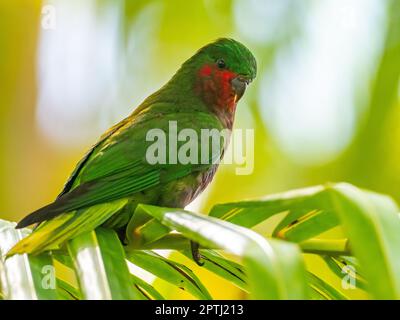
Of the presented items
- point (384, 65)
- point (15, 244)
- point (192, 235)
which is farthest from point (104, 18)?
point (192, 235)

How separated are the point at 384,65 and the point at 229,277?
2373mm

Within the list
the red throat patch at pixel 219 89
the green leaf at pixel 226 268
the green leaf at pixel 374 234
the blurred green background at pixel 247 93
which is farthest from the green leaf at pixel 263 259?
the blurred green background at pixel 247 93

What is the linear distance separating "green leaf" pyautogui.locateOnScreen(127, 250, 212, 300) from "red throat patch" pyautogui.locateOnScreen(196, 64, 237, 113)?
961 millimetres

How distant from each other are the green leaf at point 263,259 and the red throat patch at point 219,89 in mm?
1362

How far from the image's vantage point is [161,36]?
3.93 metres

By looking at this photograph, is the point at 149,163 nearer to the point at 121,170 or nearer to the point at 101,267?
the point at 121,170

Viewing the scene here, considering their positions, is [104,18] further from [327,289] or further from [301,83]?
[327,289]

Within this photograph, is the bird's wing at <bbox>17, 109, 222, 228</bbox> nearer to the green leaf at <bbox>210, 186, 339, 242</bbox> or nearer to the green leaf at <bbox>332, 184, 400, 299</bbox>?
the green leaf at <bbox>210, 186, 339, 242</bbox>

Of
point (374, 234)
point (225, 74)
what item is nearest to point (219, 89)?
point (225, 74)

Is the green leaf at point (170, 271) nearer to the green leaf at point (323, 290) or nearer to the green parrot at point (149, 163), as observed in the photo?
the green parrot at point (149, 163)

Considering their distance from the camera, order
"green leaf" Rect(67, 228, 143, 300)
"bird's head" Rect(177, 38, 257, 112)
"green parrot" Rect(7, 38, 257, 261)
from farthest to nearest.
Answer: "bird's head" Rect(177, 38, 257, 112) → "green parrot" Rect(7, 38, 257, 261) → "green leaf" Rect(67, 228, 143, 300)

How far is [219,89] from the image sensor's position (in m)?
2.26

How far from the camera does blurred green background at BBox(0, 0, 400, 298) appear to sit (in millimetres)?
3156

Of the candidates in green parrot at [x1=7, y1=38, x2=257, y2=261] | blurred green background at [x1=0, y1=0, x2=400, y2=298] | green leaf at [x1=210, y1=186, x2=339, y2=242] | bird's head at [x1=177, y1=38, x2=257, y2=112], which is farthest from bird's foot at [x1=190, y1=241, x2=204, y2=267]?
blurred green background at [x1=0, y1=0, x2=400, y2=298]
